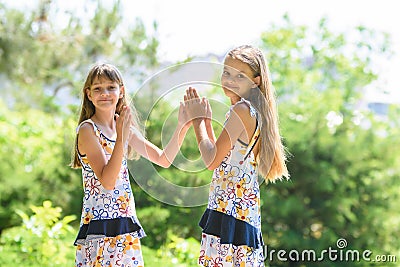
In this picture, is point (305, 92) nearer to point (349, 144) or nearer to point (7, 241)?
point (349, 144)

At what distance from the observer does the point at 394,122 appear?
542 centimetres

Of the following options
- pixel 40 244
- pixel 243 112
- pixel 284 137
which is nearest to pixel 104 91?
pixel 243 112

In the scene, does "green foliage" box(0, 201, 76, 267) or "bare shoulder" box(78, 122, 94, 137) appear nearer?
"bare shoulder" box(78, 122, 94, 137)

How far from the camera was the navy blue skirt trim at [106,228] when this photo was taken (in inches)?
83.0

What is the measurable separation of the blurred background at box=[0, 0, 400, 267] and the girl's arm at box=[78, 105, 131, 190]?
257 mm

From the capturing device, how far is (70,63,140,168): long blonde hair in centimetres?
218

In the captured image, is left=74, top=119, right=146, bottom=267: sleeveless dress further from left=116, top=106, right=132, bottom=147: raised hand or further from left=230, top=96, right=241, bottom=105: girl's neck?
left=230, top=96, right=241, bottom=105: girl's neck

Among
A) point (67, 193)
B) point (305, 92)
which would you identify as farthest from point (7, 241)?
point (305, 92)

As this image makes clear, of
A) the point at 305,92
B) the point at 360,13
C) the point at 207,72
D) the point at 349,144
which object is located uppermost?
the point at 360,13

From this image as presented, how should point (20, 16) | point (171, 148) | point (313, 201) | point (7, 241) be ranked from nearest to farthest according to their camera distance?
point (171, 148) → point (7, 241) → point (313, 201) → point (20, 16)

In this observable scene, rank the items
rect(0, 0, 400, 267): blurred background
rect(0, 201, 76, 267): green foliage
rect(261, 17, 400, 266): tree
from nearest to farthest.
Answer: rect(0, 201, 76, 267): green foliage < rect(0, 0, 400, 267): blurred background < rect(261, 17, 400, 266): tree

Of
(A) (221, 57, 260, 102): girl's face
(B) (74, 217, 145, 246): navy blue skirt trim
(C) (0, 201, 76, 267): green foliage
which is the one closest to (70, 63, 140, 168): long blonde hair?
(B) (74, 217, 145, 246): navy blue skirt trim

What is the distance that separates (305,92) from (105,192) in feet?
13.4

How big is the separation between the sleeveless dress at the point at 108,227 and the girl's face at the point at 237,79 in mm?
425
